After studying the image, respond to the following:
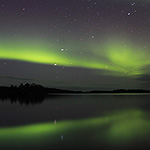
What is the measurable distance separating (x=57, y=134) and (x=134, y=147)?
4977 mm

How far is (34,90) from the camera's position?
429 ft

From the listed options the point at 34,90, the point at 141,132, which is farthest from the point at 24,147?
the point at 34,90

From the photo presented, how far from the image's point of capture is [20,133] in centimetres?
1255

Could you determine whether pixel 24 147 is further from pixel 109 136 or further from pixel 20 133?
pixel 109 136

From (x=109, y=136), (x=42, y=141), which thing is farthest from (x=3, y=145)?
(x=109, y=136)

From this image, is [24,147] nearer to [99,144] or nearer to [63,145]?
[63,145]

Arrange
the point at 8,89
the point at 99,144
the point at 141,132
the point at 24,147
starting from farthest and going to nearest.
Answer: the point at 8,89
the point at 141,132
the point at 99,144
the point at 24,147

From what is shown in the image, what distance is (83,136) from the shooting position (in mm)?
11867

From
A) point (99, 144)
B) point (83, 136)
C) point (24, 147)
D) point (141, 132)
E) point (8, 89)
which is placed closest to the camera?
point (24, 147)

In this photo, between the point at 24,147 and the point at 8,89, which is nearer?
the point at 24,147

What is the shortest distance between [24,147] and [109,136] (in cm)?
532

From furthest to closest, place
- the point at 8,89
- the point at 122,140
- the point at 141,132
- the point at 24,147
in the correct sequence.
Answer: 1. the point at 8,89
2. the point at 141,132
3. the point at 122,140
4. the point at 24,147

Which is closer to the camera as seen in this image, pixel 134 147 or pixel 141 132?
pixel 134 147

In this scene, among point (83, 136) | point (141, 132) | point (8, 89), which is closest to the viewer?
point (83, 136)
